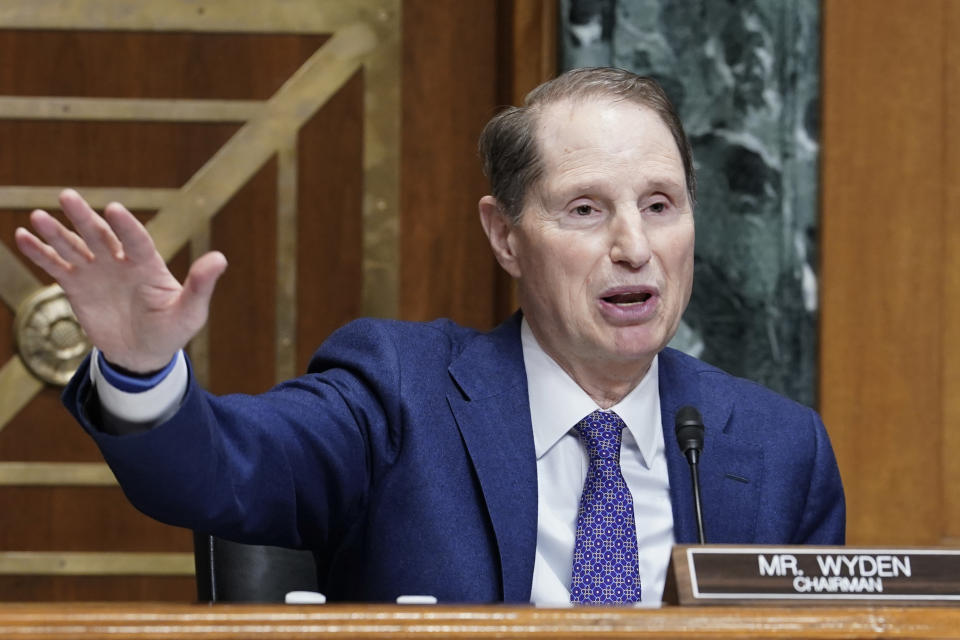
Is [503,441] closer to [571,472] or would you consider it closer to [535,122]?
[571,472]

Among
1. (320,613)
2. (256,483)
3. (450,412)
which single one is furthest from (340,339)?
(320,613)

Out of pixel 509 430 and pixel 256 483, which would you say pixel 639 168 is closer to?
pixel 509 430

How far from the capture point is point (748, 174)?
289 cm

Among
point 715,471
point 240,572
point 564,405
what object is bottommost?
point 240,572

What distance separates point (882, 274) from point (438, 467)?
142cm

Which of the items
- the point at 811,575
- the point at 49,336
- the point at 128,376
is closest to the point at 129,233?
the point at 128,376

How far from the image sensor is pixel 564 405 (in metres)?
2.01

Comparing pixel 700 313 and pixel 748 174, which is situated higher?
pixel 748 174

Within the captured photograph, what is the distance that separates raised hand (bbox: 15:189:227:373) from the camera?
1.29 metres

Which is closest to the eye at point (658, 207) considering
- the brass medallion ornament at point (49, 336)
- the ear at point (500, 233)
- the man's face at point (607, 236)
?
the man's face at point (607, 236)

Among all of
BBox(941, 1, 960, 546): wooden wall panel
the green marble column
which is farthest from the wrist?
BBox(941, 1, 960, 546): wooden wall panel

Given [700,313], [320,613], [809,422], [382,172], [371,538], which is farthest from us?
[382,172]

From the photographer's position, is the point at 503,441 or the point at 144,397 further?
the point at 503,441

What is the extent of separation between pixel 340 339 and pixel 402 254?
1.10m
